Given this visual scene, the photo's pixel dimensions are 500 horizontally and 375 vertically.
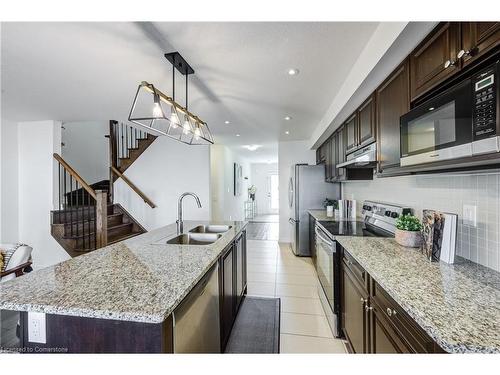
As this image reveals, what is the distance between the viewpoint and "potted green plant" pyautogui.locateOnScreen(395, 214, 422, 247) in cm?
169

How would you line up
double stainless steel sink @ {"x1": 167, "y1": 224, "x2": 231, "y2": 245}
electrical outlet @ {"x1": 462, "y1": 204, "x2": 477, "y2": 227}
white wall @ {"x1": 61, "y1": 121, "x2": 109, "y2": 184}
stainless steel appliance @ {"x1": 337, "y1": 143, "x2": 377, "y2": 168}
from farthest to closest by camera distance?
white wall @ {"x1": 61, "y1": 121, "x2": 109, "y2": 184} < double stainless steel sink @ {"x1": 167, "y1": 224, "x2": 231, "y2": 245} < stainless steel appliance @ {"x1": 337, "y1": 143, "x2": 377, "y2": 168} < electrical outlet @ {"x1": 462, "y1": 204, "x2": 477, "y2": 227}

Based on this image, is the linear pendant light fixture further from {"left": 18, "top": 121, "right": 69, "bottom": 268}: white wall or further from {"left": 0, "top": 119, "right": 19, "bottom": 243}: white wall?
{"left": 0, "top": 119, "right": 19, "bottom": 243}: white wall

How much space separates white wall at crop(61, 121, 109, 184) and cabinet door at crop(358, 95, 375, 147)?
5.80 metres

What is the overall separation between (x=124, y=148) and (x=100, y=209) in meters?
2.46

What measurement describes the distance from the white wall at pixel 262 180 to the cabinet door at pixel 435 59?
10.5 metres

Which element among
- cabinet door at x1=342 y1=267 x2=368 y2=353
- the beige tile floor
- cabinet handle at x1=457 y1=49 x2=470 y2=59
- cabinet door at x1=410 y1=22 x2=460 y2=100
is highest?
cabinet door at x1=410 y1=22 x2=460 y2=100

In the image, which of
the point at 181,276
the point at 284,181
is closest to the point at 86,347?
the point at 181,276

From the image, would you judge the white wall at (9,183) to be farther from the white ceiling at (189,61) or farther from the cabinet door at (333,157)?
the cabinet door at (333,157)

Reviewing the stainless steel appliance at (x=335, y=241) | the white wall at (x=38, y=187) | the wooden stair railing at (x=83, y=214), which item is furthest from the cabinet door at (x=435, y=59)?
the white wall at (x=38, y=187)

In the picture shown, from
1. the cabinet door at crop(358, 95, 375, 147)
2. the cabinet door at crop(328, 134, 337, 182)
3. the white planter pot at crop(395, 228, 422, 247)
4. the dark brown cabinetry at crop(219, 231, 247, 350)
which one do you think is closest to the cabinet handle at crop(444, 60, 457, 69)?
the cabinet door at crop(358, 95, 375, 147)

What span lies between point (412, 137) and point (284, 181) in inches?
172

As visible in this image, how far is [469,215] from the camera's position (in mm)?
1427
